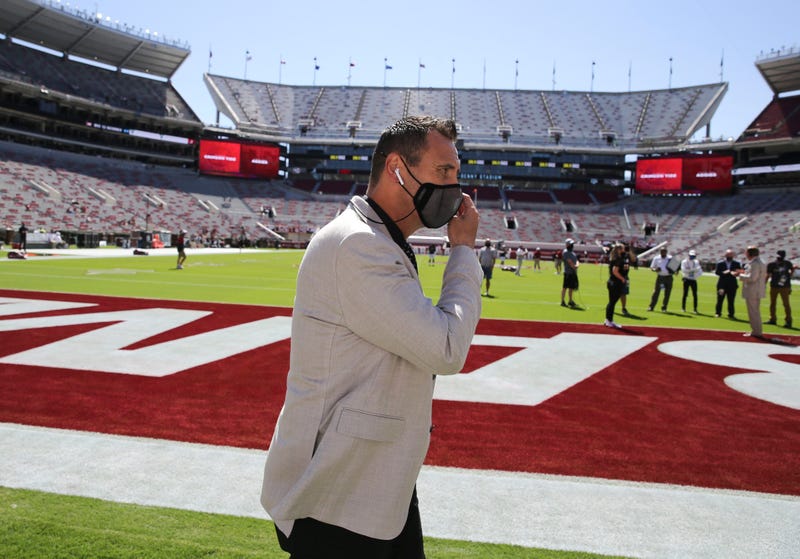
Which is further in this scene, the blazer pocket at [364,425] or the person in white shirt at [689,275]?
the person in white shirt at [689,275]

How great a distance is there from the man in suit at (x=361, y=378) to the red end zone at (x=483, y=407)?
9.20ft

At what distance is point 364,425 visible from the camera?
1.72 metres

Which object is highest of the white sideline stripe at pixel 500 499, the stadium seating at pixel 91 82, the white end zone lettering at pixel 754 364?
the stadium seating at pixel 91 82

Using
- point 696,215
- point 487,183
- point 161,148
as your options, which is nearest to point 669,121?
point 696,215

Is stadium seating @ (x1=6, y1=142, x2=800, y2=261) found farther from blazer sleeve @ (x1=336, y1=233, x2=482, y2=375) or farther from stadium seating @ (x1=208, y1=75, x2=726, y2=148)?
blazer sleeve @ (x1=336, y1=233, x2=482, y2=375)

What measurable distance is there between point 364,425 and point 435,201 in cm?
74

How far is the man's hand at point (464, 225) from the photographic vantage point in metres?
2.00

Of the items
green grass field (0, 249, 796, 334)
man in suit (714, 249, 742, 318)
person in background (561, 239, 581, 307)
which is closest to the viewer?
green grass field (0, 249, 796, 334)

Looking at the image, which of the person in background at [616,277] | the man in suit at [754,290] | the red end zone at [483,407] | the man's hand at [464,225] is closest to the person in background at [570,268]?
the person in background at [616,277]

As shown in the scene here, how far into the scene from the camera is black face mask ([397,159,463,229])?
6.27 feet

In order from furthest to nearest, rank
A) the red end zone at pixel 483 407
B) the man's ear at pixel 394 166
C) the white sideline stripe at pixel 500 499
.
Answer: the red end zone at pixel 483 407
the white sideline stripe at pixel 500 499
the man's ear at pixel 394 166

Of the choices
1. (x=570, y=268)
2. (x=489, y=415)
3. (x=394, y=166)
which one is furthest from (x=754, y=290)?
(x=394, y=166)

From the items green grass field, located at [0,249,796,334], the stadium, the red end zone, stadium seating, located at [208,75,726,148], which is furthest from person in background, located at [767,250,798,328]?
stadium seating, located at [208,75,726,148]

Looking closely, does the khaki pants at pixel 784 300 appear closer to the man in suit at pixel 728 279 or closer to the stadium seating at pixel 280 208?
the man in suit at pixel 728 279
